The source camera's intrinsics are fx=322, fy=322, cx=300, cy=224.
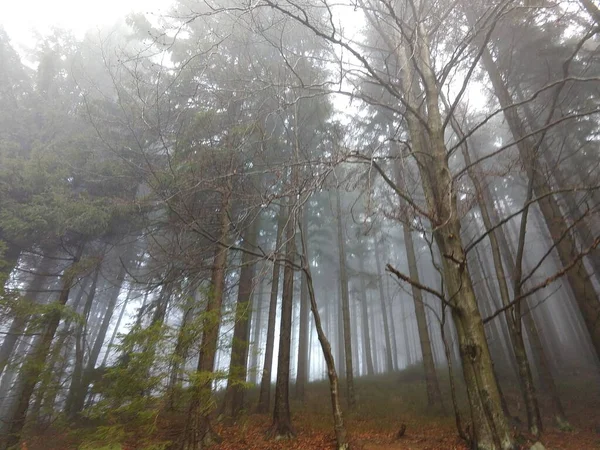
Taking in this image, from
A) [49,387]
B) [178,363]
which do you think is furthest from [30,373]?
[178,363]

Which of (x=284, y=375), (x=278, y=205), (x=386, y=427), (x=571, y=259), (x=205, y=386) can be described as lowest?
(x=386, y=427)

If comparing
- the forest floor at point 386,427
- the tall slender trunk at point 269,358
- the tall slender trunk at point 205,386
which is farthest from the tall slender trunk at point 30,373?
the tall slender trunk at point 269,358

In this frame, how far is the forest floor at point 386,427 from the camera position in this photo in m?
6.46

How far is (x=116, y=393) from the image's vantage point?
4.86 metres

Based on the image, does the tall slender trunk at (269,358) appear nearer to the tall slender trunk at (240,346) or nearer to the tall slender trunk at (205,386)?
the tall slender trunk at (240,346)

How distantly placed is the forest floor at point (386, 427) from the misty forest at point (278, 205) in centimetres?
9

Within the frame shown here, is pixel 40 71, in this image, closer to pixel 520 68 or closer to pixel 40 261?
pixel 40 261

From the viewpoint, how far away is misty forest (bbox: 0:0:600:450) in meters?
3.53

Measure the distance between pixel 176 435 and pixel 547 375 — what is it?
8888 mm

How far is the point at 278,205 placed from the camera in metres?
9.03

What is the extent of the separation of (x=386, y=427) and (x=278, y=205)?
658 cm

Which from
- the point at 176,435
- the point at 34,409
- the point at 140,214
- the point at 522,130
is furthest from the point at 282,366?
the point at 522,130

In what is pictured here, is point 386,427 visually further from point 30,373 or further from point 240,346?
point 30,373

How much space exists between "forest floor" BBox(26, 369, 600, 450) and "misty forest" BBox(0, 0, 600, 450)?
93mm
